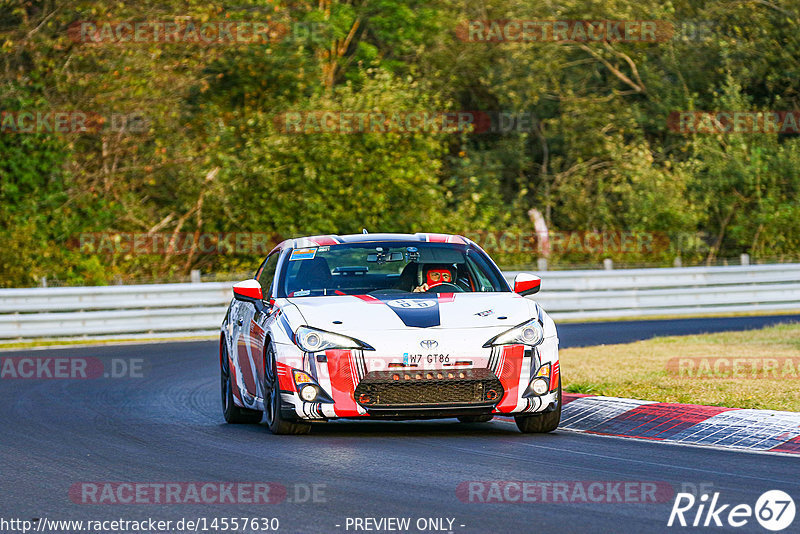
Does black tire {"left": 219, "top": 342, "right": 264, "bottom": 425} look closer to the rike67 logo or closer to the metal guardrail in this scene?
the rike67 logo

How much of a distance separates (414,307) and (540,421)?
49.4 inches

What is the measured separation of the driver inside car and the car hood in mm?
568

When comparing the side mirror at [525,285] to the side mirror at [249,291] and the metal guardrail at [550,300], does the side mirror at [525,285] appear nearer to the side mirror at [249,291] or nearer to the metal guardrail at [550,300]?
the side mirror at [249,291]

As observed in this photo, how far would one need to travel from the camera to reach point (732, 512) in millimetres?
6523

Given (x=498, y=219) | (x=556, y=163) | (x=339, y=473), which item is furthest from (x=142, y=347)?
(x=556, y=163)

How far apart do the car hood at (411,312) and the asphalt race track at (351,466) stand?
82cm

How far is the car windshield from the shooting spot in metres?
10.5

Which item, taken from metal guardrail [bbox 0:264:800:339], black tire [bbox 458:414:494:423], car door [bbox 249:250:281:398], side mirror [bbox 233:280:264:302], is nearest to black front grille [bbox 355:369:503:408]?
car door [bbox 249:250:281:398]

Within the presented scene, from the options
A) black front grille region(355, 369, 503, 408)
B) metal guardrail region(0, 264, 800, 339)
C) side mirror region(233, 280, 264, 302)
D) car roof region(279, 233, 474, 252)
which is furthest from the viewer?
metal guardrail region(0, 264, 800, 339)

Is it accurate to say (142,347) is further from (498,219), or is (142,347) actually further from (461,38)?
(461,38)

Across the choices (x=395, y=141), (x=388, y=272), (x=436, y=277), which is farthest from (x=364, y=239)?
(x=395, y=141)

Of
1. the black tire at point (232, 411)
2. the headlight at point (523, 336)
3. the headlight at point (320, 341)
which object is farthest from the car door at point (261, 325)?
the headlight at point (523, 336)

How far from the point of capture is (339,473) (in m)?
8.04

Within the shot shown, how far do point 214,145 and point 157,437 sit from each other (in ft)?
72.0
